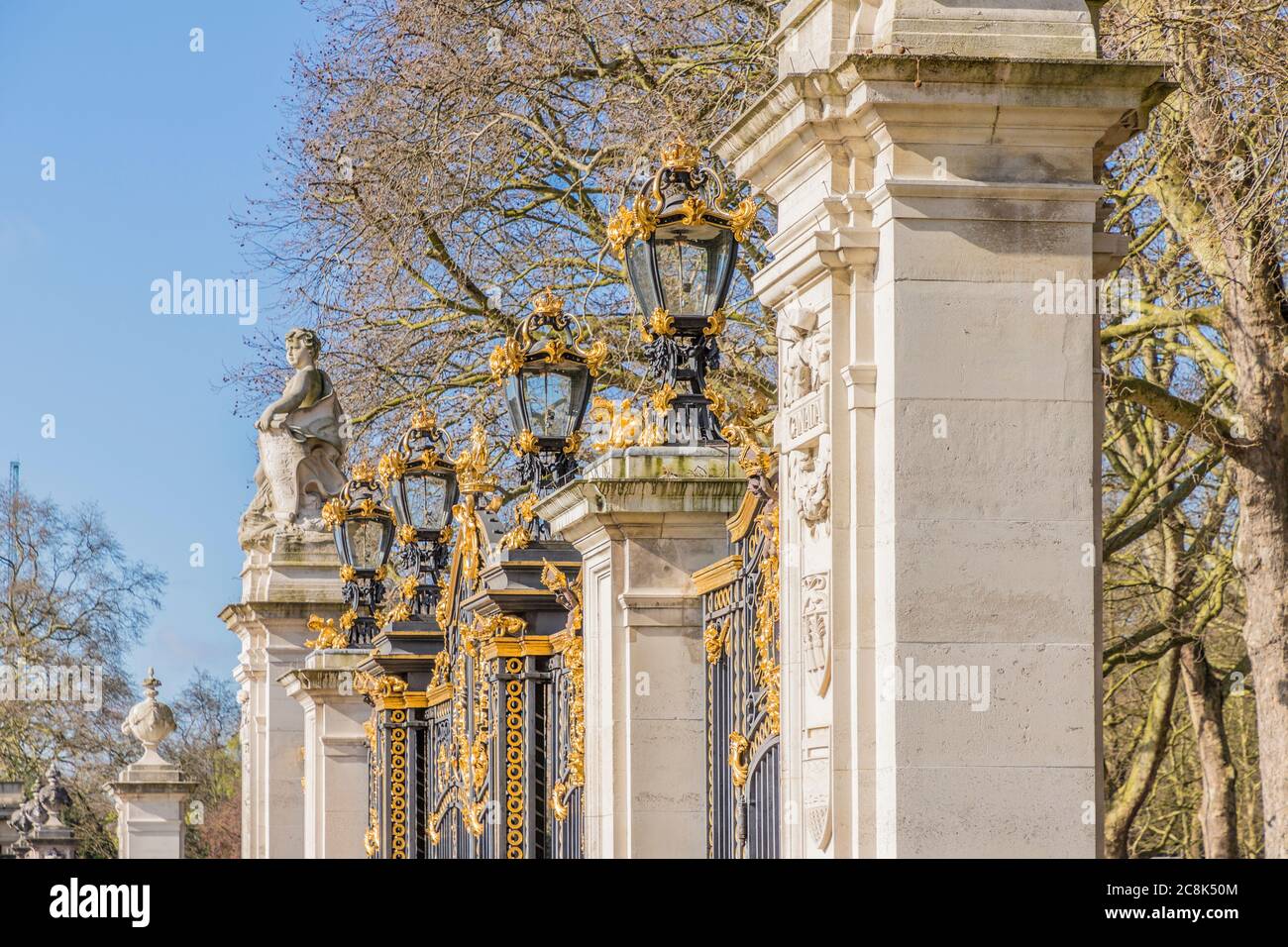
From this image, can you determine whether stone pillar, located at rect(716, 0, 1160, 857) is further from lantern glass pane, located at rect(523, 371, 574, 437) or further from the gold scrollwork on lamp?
lantern glass pane, located at rect(523, 371, 574, 437)

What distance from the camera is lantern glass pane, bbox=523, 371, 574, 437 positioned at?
405 inches

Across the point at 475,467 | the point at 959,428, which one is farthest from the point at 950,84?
the point at 475,467

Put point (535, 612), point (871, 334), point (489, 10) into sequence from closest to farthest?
1. point (871, 334)
2. point (535, 612)
3. point (489, 10)

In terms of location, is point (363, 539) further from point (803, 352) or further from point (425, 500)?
point (803, 352)

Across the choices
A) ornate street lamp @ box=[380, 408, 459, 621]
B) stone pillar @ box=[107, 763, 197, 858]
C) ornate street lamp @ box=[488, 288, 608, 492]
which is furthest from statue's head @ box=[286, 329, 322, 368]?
stone pillar @ box=[107, 763, 197, 858]

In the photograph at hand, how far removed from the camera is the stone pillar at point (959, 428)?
583 cm

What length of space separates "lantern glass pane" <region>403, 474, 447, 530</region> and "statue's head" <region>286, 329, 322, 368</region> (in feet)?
17.0

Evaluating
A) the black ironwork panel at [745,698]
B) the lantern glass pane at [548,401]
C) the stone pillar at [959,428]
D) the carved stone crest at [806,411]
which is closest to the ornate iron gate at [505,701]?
the lantern glass pane at [548,401]

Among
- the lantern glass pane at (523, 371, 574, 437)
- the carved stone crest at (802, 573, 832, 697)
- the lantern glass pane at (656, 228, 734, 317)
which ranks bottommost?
the carved stone crest at (802, 573, 832, 697)

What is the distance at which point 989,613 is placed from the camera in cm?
586

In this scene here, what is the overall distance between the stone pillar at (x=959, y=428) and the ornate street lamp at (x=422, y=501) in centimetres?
650
